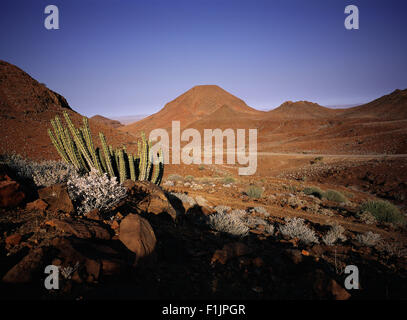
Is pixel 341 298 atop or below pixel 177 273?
below

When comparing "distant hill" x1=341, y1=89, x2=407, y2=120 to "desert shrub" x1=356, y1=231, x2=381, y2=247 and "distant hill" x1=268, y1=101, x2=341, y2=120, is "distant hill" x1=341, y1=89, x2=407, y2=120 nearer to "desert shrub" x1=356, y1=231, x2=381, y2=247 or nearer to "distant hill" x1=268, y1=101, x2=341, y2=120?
"distant hill" x1=268, y1=101, x2=341, y2=120

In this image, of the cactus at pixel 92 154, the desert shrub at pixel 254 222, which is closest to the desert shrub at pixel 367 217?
the desert shrub at pixel 254 222

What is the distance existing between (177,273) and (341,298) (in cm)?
181

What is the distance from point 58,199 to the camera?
3281 mm

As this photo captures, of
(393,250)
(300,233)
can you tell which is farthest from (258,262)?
(393,250)

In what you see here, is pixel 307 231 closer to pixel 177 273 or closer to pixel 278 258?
pixel 278 258

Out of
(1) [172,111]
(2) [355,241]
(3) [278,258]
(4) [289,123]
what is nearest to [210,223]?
(3) [278,258]

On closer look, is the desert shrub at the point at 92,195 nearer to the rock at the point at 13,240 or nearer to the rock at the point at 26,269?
the rock at the point at 13,240

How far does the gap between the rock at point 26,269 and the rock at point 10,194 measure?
170 cm

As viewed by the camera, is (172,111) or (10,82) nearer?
(10,82)

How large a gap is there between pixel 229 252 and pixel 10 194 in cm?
330

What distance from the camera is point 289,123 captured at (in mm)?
61281

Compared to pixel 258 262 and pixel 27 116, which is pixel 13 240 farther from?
pixel 27 116

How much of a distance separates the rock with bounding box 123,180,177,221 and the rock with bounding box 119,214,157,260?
4.56 feet
